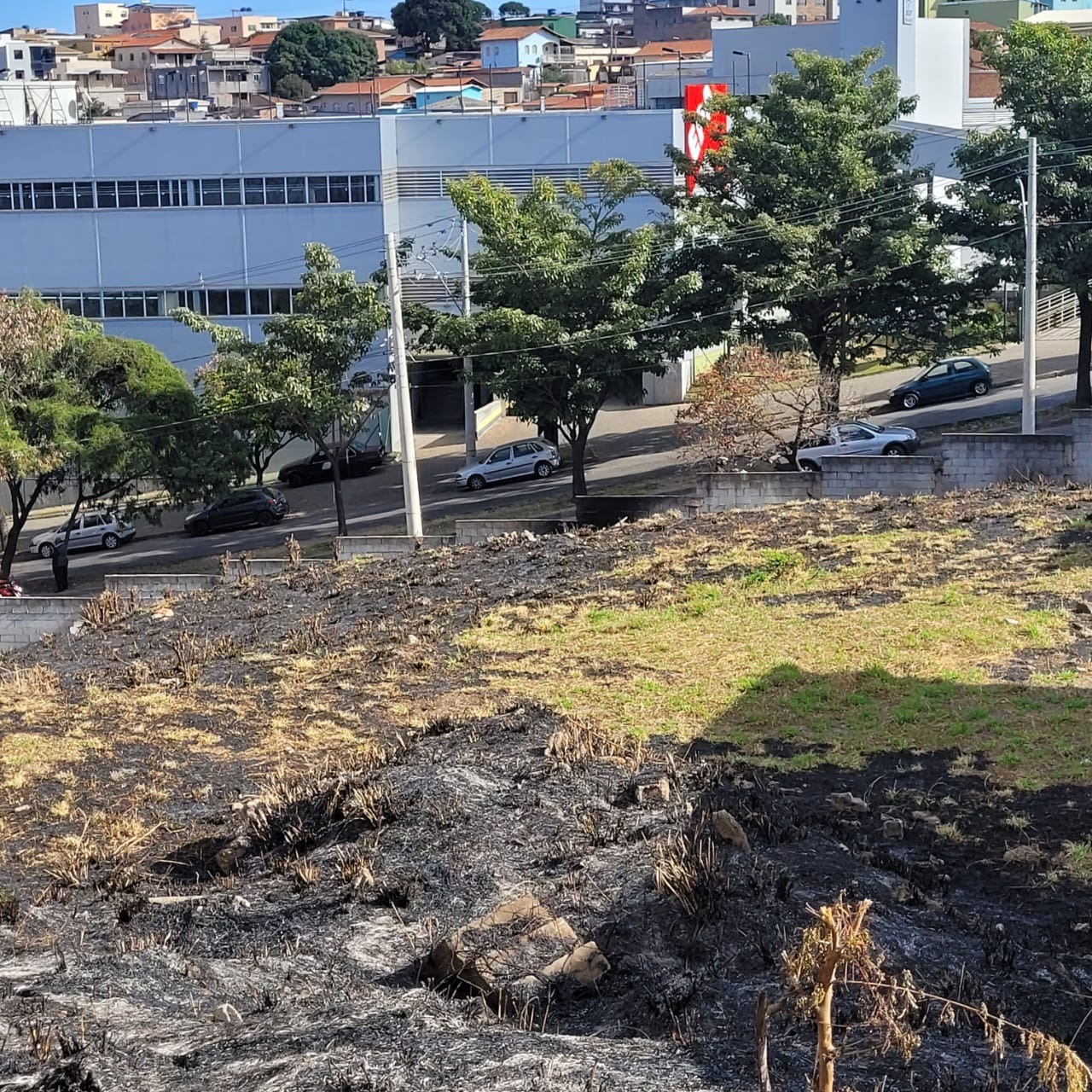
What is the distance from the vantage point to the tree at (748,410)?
31625 mm

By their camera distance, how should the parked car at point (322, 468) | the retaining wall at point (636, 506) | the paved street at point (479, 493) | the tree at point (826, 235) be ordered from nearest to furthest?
the retaining wall at point (636, 506) → the tree at point (826, 235) → the paved street at point (479, 493) → the parked car at point (322, 468)

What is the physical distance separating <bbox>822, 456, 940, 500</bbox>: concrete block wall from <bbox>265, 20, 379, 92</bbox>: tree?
100m

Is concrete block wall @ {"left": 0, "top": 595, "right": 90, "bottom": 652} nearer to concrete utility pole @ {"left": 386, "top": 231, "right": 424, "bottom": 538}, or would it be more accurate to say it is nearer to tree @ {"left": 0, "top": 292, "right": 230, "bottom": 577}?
concrete utility pole @ {"left": 386, "top": 231, "right": 424, "bottom": 538}

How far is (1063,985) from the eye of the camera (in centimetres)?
835

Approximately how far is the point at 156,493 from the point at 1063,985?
127ft

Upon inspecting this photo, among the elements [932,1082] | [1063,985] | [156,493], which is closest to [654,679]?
[1063,985]

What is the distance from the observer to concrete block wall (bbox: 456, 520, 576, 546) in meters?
23.1

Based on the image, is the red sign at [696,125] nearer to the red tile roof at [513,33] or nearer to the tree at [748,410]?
the tree at [748,410]

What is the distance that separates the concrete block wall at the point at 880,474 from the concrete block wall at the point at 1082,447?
6.96 ft

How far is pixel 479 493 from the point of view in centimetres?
3881

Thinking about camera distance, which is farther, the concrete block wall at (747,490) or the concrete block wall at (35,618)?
the concrete block wall at (747,490)

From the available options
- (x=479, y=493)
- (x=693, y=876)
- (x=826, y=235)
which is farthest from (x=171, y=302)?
(x=693, y=876)

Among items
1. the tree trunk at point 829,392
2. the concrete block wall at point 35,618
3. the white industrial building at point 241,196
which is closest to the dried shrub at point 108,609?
the concrete block wall at point 35,618

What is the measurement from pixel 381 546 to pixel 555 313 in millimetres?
11228
